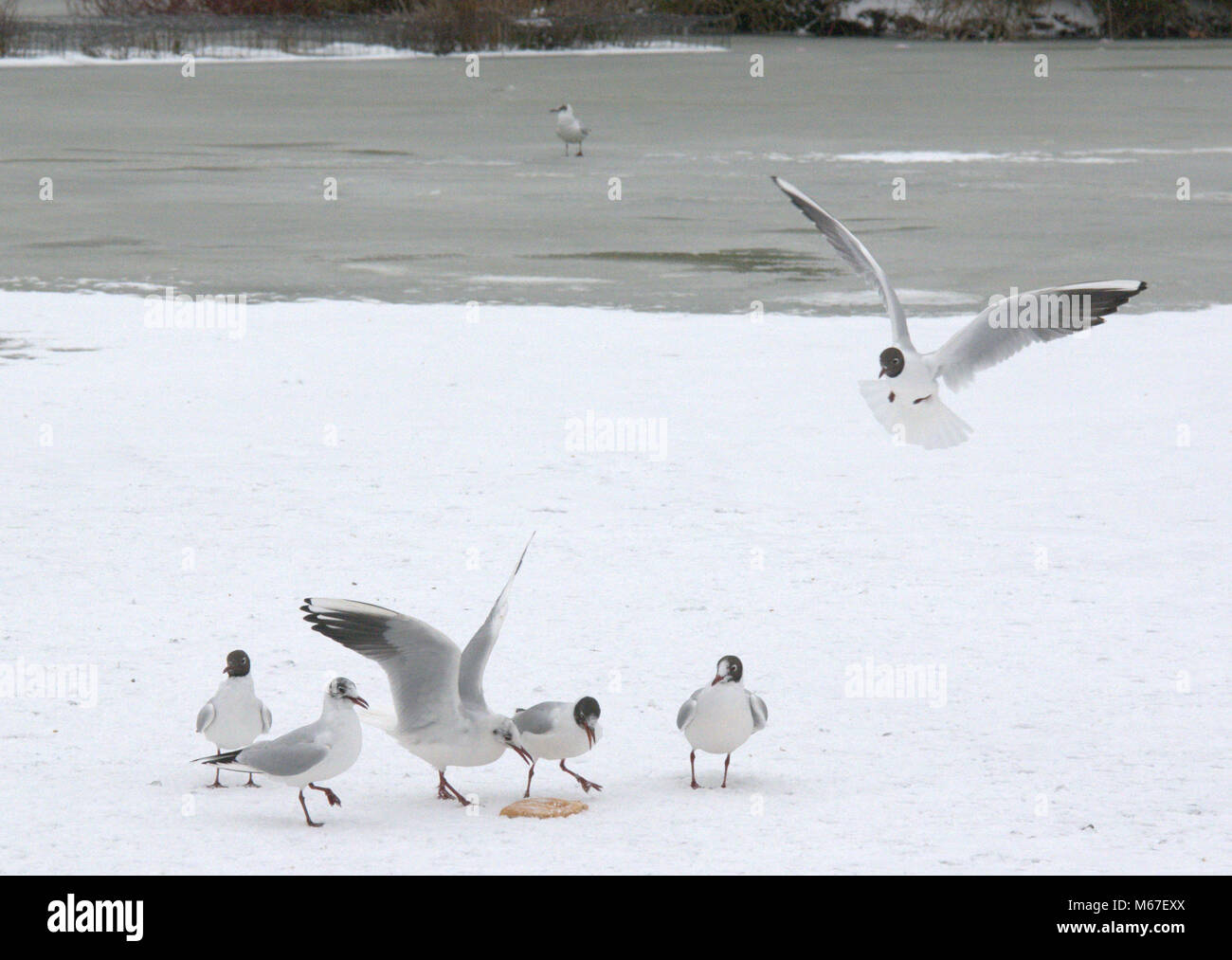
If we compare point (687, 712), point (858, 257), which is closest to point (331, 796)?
point (687, 712)

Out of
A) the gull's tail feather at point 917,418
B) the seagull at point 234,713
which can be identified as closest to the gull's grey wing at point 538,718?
the seagull at point 234,713

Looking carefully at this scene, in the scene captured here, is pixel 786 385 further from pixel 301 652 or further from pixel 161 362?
pixel 301 652

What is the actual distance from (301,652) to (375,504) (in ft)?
5.70

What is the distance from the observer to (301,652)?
548 centimetres

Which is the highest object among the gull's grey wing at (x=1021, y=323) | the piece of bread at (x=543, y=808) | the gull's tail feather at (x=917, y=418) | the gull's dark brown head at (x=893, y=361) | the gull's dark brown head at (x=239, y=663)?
the gull's grey wing at (x=1021, y=323)

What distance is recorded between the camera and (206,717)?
4590 millimetres

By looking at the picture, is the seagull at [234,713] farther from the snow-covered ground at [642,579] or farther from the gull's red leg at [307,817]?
the gull's red leg at [307,817]

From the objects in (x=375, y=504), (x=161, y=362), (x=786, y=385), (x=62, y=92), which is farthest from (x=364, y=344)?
(x=62, y=92)

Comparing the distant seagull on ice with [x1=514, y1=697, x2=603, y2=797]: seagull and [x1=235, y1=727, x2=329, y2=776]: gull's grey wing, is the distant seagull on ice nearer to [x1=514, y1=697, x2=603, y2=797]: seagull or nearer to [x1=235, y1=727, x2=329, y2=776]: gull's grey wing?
[x1=514, y1=697, x2=603, y2=797]: seagull

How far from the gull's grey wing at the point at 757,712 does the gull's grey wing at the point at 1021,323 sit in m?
1.91

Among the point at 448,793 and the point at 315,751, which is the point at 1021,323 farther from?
the point at 315,751

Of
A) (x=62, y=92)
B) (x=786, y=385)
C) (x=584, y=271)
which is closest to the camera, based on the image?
(x=786, y=385)

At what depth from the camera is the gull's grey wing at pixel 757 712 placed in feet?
14.8

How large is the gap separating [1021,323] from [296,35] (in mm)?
36850
